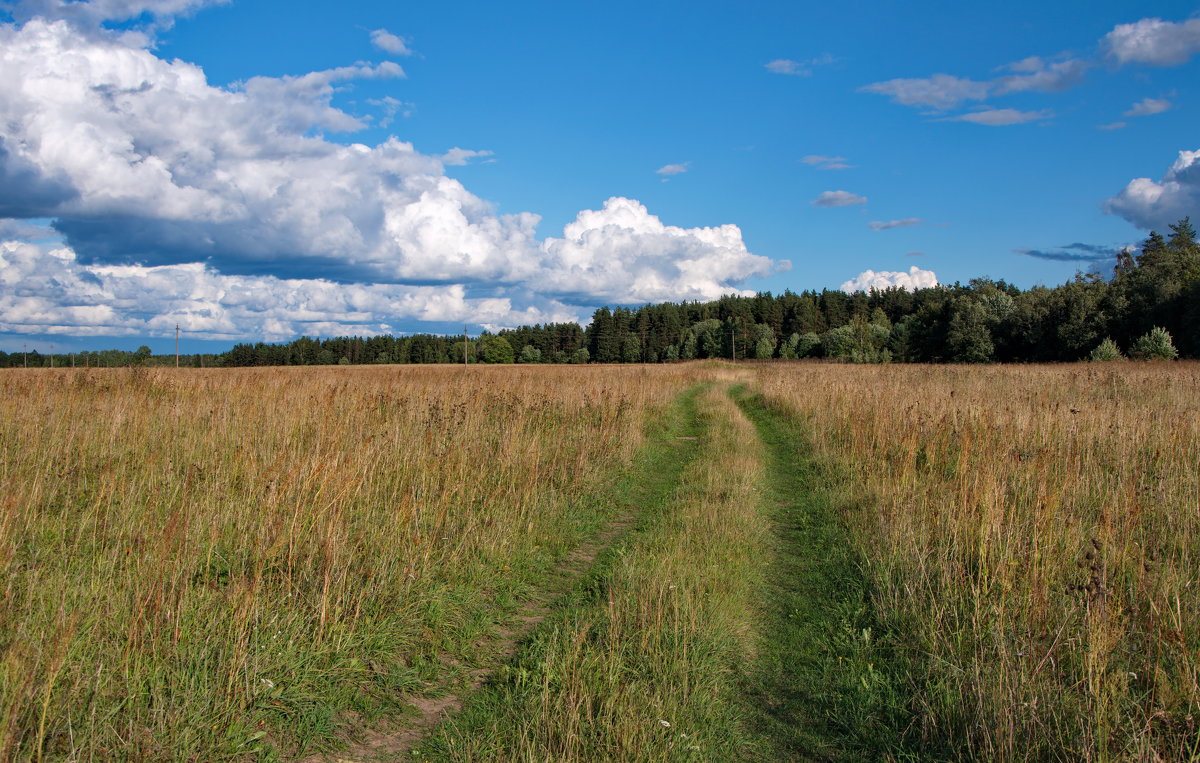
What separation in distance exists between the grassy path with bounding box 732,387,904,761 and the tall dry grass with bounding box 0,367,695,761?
210 centimetres

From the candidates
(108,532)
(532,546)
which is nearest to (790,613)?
(532,546)

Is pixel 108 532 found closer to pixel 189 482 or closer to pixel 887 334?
pixel 189 482

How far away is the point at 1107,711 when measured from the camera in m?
3.17

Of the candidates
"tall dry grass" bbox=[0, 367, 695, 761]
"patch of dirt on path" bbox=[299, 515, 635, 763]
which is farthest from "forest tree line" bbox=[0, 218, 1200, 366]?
"patch of dirt on path" bbox=[299, 515, 635, 763]

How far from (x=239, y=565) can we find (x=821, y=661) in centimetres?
418

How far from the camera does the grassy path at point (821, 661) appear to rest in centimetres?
346

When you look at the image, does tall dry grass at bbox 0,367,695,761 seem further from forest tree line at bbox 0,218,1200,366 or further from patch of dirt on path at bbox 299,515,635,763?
forest tree line at bbox 0,218,1200,366

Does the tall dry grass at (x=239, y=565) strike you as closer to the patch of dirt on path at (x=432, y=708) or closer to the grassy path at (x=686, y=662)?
the patch of dirt on path at (x=432, y=708)

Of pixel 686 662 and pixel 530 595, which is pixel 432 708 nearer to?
pixel 686 662

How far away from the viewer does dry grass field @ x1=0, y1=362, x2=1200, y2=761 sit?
3184 mm

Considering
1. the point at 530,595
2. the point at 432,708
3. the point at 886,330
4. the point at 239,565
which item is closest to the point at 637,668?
the point at 432,708

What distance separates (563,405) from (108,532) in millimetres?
9678

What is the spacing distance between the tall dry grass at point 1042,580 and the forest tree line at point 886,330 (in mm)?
25054

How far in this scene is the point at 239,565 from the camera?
178 inches
